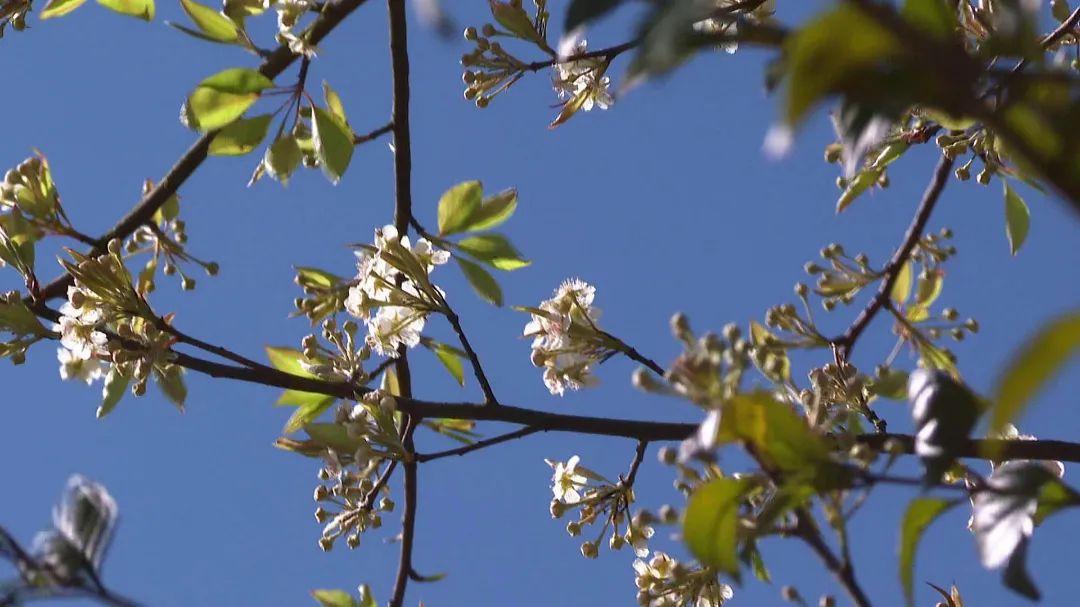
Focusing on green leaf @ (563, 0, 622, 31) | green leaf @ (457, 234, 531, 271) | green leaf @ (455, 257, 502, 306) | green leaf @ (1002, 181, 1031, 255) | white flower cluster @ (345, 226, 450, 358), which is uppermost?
green leaf @ (1002, 181, 1031, 255)

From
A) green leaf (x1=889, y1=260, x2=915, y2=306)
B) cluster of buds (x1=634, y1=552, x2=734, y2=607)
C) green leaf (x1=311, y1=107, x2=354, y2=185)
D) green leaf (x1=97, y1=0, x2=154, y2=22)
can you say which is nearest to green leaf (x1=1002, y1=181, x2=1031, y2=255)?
green leaf (x1=889, y1=260, x2=915, y2=306)

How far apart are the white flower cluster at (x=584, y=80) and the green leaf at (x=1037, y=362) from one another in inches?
53.1

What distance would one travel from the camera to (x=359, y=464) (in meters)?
1.38

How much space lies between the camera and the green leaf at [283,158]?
1.65 meters

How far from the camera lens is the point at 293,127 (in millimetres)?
1662

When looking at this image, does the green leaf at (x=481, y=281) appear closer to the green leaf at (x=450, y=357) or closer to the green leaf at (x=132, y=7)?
the green leaf at (x=450, y=357)

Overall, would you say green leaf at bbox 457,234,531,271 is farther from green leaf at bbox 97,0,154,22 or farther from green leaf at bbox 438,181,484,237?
green leaf at bbox 97,0,154,22

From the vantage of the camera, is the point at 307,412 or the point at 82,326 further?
the point at 307,412

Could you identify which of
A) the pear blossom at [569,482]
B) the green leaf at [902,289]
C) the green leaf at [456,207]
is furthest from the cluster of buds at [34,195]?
the green leaf at [902,289]

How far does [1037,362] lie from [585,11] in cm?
38

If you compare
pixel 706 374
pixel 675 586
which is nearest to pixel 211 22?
pixel 675 586

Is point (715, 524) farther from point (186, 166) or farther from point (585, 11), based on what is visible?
point (186, 166)

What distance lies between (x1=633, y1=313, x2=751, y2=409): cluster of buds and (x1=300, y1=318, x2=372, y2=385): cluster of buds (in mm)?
832

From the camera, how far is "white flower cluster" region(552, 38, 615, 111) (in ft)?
5.75
